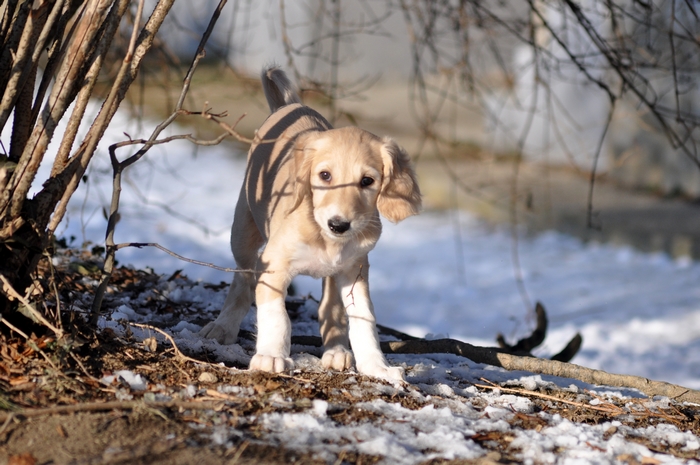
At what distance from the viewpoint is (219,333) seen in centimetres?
407

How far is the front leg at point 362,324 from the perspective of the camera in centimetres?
359

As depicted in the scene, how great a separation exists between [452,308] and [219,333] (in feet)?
17.2

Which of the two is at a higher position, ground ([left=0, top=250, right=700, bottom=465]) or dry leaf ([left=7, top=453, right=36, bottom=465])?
ground ([left=0, top=250, right=700, bottom=465])

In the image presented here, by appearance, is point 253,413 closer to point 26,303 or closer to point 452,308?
point 26,303

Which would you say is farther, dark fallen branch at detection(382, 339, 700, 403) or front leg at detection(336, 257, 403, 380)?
dark fallen branch at detection(382, 339, 700, 403)

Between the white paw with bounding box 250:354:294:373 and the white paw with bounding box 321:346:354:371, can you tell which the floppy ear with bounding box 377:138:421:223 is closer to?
the white paw with bounding box 321:346:354:371

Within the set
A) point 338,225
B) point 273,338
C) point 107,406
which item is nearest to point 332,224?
point 338,225

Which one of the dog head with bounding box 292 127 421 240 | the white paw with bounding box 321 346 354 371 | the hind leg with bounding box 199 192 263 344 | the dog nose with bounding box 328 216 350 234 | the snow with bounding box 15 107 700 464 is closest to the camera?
the snow with bounding box 15 107 700 464

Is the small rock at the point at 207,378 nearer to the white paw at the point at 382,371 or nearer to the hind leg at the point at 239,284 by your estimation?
the white paw at the point at 382,371

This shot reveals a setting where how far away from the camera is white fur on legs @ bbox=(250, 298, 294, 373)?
3.40 metres

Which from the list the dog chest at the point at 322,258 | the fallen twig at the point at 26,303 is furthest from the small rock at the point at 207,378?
the dog chest at the point at 322,258

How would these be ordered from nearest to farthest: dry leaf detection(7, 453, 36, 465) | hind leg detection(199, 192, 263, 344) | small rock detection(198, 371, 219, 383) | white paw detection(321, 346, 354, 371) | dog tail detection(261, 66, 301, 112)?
1. dry leaf detection(7, 453, 36, 465)
2. small rock detection(198, 371, 219, 383)
3. white paw detection(321, 346, 354, 371)
4. hind leg detection(199, 192, 263, 344)
5. dog tail detection(261, 66, 301, 112)

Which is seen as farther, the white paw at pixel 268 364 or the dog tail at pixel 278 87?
the dog tail at pixel 278 87

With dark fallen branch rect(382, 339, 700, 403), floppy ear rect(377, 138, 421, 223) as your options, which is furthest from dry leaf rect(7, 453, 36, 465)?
dark fallen branch rect(382, 339, 700, 403)
